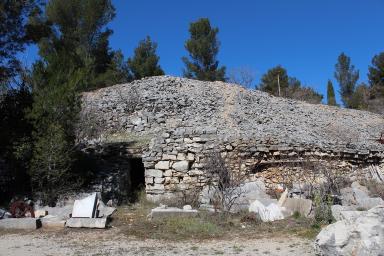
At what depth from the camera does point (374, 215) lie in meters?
4.92

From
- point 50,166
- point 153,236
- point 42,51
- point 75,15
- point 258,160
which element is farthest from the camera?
point 75,15

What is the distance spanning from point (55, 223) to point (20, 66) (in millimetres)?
5519

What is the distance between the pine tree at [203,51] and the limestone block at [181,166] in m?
19.9

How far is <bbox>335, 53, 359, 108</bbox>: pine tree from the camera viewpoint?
130 ft

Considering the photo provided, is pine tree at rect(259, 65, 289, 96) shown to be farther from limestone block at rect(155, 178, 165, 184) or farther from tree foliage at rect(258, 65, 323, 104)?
limestone block at rect(155, 178, 165, 184)

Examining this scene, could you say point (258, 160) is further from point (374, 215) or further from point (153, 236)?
point (374, 215)

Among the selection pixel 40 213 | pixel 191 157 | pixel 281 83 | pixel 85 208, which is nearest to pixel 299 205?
pixel 191 157

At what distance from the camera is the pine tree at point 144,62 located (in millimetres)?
27703

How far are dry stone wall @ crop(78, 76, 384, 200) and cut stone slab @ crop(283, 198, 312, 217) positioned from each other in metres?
2.58

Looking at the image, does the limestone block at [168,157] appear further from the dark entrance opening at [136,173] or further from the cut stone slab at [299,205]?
the cut stone slab at [299,205]

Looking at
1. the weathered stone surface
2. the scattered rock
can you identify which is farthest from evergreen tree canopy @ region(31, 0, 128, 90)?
the weathered stone surface

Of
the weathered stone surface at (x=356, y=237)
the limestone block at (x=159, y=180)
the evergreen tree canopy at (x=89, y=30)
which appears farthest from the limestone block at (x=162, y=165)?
the evergreen tree canopy at (x=89, y=30)

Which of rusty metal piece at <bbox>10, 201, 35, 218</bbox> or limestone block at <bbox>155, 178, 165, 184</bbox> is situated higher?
limestone block at <bbox>155, 178, 165, 184</bbox>

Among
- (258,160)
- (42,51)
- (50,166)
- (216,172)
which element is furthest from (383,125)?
(42,51)
